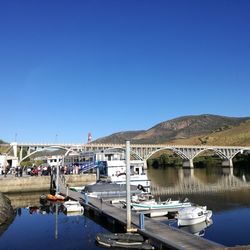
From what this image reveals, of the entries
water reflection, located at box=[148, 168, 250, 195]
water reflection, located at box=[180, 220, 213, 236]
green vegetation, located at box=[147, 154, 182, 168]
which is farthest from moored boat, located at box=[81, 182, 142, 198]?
green vegetation, located at box=[147, 154, 182, 168]

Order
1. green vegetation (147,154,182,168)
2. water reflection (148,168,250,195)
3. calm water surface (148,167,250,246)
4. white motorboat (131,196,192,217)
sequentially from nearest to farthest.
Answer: calm water surface (148,167,250,246) < white motorboat (131,196,192,217) < water reflection (148,168,250,195) < green vegetation (147,154,182,168)

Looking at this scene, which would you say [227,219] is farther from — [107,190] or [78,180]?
[78,180]

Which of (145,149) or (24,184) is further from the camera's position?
(145,149)

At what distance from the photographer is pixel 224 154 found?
422 feet

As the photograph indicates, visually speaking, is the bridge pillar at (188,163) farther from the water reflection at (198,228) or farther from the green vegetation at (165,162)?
the water reflection at (198,228)

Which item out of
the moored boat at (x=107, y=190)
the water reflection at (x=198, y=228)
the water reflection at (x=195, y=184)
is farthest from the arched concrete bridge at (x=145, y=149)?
the water reflection at (x=198, y=228)

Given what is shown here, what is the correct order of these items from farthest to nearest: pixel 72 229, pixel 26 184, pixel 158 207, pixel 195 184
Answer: pixel 195 184, pixel 26 184, pixel 158 207, pixel 72 229

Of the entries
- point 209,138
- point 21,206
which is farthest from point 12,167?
point 209,138

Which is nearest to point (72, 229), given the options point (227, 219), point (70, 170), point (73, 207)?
point (73, 207)

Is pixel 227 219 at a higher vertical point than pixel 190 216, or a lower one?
lower

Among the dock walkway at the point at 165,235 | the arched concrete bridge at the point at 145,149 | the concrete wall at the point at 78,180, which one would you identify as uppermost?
the arched concrete bridge at the point at 145,149

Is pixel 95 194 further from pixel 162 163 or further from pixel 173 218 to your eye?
pixel 162 163

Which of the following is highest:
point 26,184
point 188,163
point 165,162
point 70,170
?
point 165,162

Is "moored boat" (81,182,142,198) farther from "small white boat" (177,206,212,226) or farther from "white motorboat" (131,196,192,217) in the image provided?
"small white boat" (177,206,212,226)
